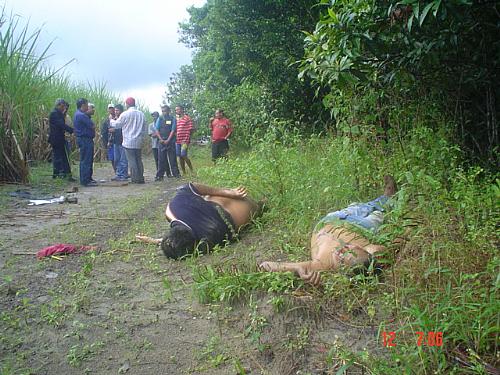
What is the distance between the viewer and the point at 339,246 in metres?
2.89

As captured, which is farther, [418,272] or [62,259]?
[62,259]

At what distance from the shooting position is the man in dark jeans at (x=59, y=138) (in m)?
9.38

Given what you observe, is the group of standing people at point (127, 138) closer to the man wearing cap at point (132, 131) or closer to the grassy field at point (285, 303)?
Result: the man wearing cap at point (132, 131)

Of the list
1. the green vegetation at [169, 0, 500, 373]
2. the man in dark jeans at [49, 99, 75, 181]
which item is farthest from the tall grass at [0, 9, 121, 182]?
the green vegetation at [169, 0, 500, 373]

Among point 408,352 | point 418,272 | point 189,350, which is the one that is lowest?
point 189,350

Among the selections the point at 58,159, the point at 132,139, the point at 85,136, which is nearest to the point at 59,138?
the point at 58,159

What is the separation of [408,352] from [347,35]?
7.40 ft

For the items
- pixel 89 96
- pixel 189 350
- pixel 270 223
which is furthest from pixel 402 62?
pixel 89 96

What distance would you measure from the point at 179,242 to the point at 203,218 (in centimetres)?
33

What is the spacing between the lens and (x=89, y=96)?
1584cm

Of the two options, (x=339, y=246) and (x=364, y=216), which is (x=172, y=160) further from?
(x=339, y=246)

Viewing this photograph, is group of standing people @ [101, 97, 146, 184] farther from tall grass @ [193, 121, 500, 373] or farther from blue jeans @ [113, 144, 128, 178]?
tall grass @ [193, 121, 500, 373]

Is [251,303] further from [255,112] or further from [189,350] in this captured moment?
[255,112]

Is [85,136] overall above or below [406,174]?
above
